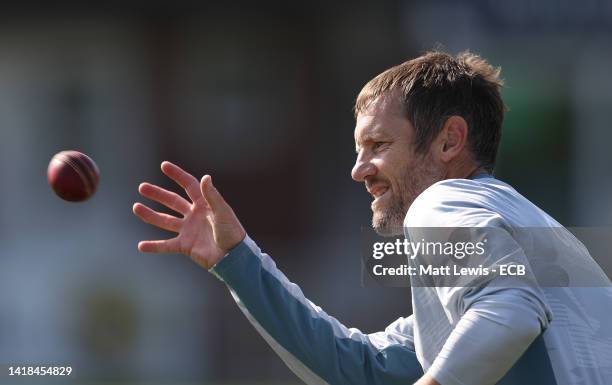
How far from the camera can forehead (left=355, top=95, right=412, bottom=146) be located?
3.98 meters

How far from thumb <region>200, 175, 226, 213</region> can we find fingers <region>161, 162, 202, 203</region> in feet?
0.74

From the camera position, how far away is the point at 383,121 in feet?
13.2

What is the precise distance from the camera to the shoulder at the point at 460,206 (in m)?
3.10

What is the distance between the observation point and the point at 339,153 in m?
14.0

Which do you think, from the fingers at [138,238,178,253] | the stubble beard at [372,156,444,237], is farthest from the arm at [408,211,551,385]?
the fingers at [138,238,178,253]

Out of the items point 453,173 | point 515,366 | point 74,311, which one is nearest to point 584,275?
point 515,366

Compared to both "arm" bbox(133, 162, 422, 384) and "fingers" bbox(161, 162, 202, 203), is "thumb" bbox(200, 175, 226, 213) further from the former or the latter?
"fingers" bbox(161, 162, 202, 203)

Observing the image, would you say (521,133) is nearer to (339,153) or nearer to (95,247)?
(339,153)

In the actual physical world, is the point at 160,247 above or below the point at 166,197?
below

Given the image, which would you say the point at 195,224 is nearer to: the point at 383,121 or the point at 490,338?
the point at 383,121

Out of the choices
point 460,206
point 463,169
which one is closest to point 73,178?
point 463,169

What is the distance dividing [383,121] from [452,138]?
242 millimetres

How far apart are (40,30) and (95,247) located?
283 centimetres

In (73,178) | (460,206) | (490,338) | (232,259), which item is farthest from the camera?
(73,178)
